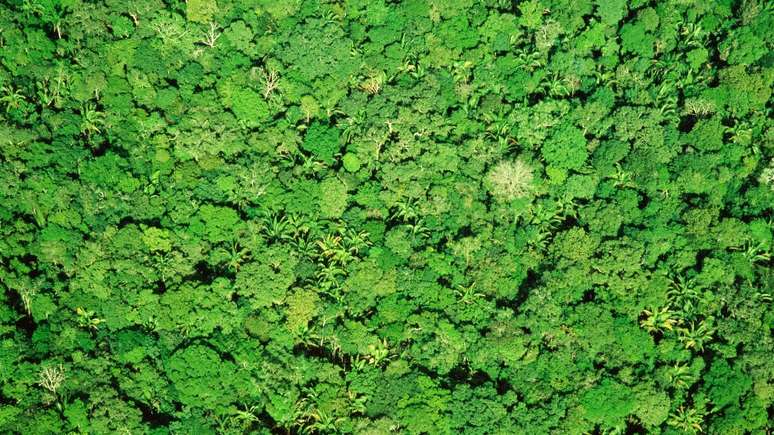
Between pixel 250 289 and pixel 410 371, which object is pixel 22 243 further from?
pixel 410 371

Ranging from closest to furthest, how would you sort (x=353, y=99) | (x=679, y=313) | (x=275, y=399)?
(x=275, y=399) < (x=679, y=313) < (x=353, y=99)

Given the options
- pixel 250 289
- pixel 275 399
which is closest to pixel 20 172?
pixel 250 289

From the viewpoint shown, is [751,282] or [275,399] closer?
[275,399]

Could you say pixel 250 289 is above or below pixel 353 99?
below

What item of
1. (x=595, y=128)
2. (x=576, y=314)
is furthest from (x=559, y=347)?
(x=595, y=128)

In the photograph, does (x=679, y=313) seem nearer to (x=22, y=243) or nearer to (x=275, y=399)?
(x=275, y=399)

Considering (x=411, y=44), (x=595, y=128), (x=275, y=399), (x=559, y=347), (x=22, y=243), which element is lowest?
(x=275, y=399)

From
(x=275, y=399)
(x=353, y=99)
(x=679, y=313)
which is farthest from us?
(x=353, y=99)
